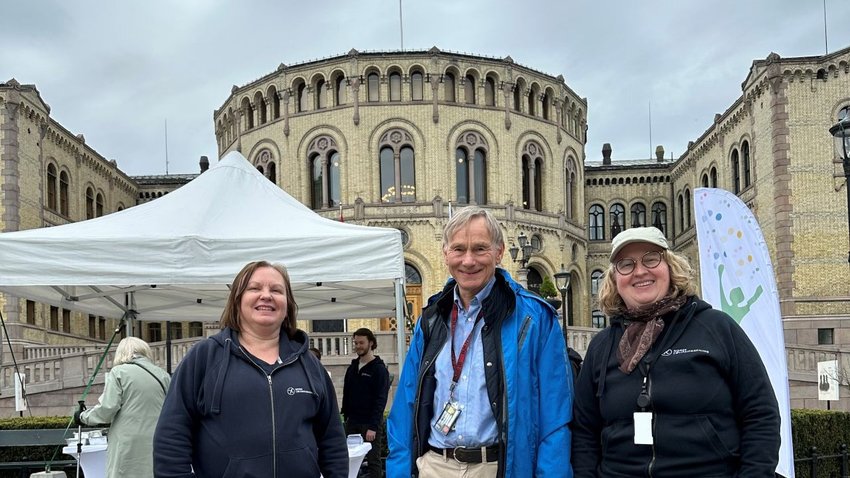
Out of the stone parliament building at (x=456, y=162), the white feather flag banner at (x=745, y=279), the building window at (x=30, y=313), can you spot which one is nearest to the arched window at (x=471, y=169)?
the stone parliament building at (x=456, y=162)

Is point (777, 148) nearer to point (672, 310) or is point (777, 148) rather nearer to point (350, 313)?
point (350, 313)

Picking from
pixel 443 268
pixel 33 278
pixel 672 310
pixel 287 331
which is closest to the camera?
pixel 672 310

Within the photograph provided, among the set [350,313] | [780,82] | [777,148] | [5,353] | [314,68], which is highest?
[314,68]

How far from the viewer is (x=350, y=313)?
11859mm

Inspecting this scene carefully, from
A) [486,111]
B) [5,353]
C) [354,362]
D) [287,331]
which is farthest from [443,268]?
[287,331]

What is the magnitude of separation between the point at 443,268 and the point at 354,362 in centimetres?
2610

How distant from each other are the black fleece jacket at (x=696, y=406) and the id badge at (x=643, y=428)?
0.09ft

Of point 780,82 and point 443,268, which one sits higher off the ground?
point 780,82

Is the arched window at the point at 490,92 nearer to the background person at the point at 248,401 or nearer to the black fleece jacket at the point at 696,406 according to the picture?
the background person at the point at 248,401

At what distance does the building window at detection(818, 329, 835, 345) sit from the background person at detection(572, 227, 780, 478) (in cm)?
3026

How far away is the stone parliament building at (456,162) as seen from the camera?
31453mm

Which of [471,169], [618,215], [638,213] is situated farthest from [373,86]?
[638,213]

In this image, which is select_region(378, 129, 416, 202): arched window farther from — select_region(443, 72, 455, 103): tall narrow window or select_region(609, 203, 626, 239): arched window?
select_region(609, 203, 626, 239): arched window

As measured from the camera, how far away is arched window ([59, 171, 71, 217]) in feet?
122
